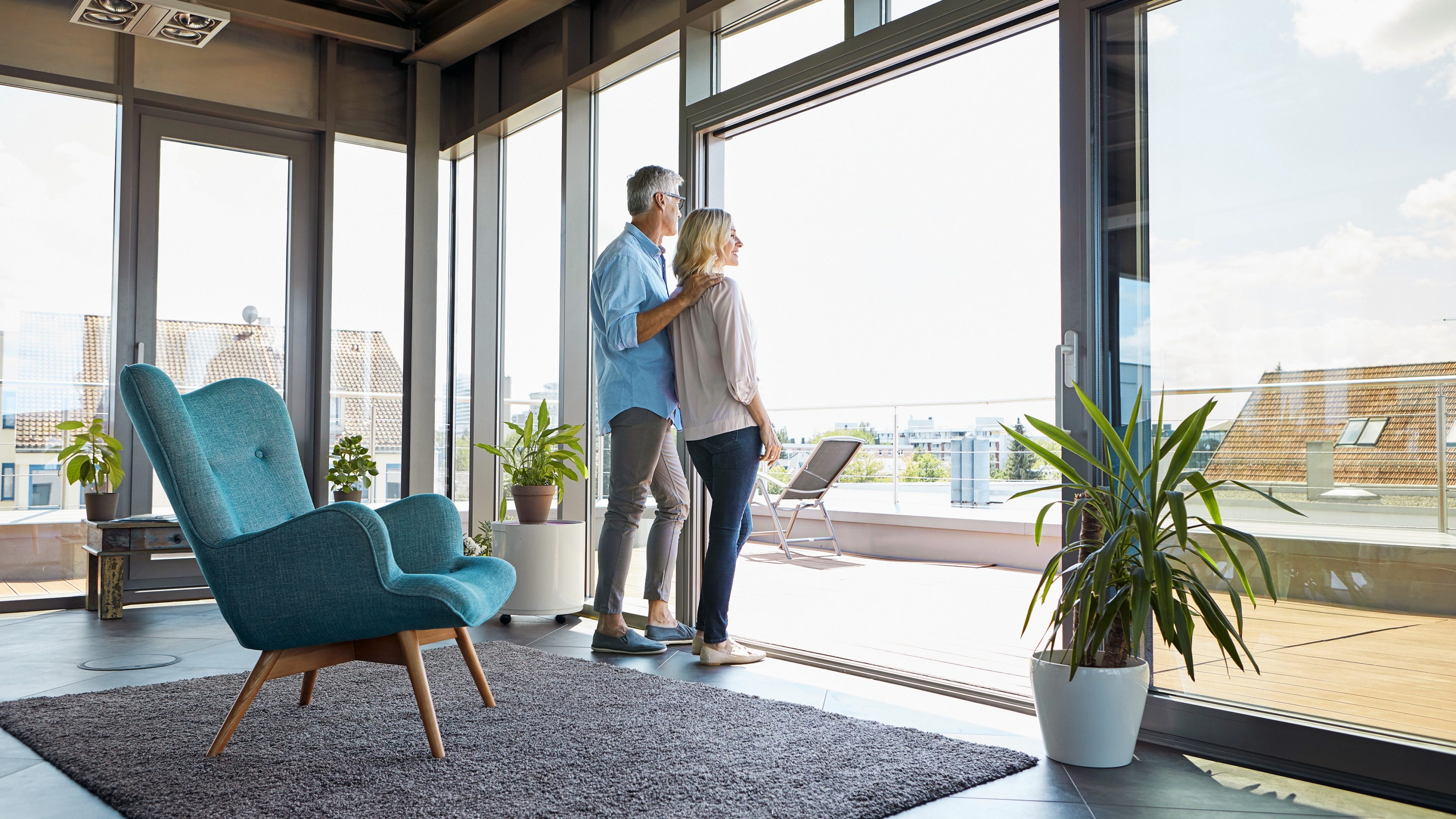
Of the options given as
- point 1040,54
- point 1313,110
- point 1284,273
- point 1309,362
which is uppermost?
point 1040,54

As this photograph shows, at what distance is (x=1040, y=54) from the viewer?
625 cm

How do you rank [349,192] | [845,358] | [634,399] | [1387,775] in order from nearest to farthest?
[1387,775] → [634,399] → [349,192] → [845,358]

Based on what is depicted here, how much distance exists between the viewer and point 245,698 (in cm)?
214

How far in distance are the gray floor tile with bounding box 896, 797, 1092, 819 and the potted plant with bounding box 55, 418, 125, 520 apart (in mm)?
3840

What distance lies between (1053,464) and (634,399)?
1.44 metres

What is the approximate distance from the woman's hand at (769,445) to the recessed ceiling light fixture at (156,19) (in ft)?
9.14

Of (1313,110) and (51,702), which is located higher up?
(1313,110)

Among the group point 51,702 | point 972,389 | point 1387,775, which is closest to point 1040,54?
point 972,389

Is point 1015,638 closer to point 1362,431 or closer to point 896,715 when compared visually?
point 896,715

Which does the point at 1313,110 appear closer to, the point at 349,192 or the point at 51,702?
the point at 51,702

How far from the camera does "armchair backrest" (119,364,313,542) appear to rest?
218 centimetres

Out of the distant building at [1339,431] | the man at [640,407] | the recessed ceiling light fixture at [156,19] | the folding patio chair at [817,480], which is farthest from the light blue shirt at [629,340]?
the folding patio chair at [817,480]

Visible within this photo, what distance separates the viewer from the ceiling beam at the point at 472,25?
4.43 metres

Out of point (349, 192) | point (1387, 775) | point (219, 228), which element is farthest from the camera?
point (349, 192)
